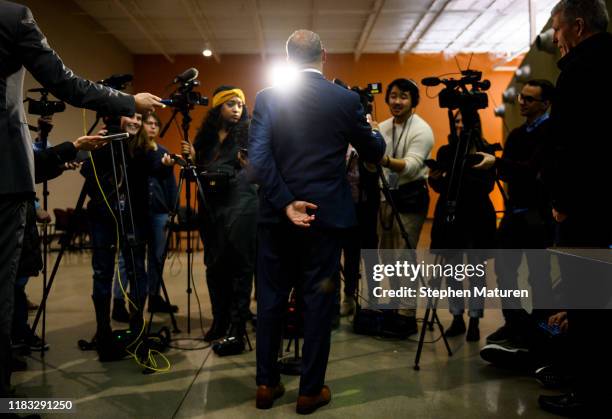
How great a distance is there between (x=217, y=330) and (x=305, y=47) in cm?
186

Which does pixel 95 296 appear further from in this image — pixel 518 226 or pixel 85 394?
pixel 518 226

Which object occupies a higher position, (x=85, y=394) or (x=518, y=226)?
(x=518, y=226)

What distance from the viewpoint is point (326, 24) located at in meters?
9.74

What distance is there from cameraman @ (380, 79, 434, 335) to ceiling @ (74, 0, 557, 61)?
6.00m

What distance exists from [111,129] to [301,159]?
120cm

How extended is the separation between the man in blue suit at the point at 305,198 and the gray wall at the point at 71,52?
615 centimetres

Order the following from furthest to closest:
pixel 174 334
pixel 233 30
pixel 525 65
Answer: pixel 233 30 < pixel 525 65 < pixel 174 334

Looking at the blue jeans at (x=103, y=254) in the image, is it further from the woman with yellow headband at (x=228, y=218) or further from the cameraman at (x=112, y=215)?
the woman with yellow headband at (x=228, y=218)

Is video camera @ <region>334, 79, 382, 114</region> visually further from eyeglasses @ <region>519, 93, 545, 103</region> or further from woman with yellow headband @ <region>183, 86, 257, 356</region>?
eyeglasses @ <region>519, 93, 545, 103</region>

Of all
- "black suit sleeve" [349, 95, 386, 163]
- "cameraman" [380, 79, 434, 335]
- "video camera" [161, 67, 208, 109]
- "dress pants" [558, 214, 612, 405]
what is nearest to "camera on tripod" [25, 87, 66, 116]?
"video camera" [161, 67, 208, 109]

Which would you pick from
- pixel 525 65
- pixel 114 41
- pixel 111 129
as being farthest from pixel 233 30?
pixel 111 129

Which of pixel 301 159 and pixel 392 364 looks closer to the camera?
pixel 301 159

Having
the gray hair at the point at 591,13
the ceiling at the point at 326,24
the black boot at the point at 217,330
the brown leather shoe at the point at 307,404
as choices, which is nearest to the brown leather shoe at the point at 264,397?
the brown leather shoe at the point at 307,404

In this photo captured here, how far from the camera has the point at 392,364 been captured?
264cm
